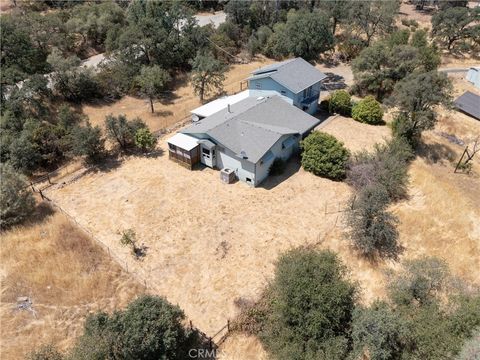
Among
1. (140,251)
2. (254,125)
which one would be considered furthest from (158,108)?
(140,251)

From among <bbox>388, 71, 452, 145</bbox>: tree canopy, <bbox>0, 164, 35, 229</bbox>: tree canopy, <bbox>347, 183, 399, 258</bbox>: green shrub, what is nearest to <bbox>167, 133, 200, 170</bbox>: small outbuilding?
<bbox>0, 164, 35, 229</bbox>: tree canopy

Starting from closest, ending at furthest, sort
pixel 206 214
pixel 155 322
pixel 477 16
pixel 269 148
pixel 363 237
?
pixel 155 322 < pixel 363 237 < pixel 206 214 < pixel 269 148 < pixel 477 16

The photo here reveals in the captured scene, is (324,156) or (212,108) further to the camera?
(212,108)

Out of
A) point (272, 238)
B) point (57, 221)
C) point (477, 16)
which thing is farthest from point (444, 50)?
point (57, 221)

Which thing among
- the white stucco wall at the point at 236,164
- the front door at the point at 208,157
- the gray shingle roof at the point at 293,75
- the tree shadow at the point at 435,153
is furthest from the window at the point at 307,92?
the front door at the point at 208,157

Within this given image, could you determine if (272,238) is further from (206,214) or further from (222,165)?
(222,165)

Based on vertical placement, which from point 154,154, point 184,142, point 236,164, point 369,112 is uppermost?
point 184,142

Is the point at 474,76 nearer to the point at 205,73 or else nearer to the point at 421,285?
the point at 205,73
